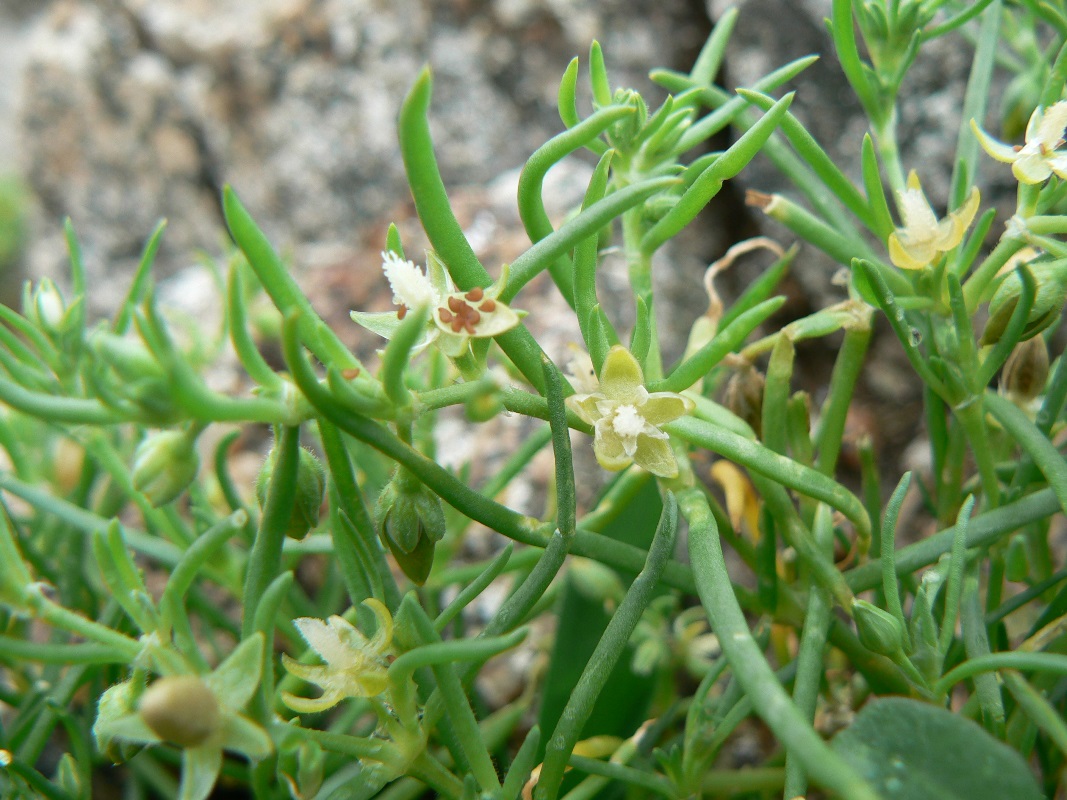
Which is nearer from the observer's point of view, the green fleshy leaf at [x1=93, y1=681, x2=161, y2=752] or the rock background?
the green fleshy leaf at [x1=93, y1=681, x2=161, y2=752]

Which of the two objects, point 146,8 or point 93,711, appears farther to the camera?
point 146,8

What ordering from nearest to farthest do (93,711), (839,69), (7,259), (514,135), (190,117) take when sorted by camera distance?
1. (93,711)
2. (839,69)
3. (514,135)
4. (190,117)
5. (7,259)

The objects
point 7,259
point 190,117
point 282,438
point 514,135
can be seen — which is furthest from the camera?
point 7,259

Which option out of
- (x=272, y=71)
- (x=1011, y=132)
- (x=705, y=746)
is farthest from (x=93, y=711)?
(x=272, y=71)

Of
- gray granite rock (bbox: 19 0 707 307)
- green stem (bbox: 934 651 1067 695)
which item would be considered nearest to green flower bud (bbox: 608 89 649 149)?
green stem (bbox: 934 651 1067 695)

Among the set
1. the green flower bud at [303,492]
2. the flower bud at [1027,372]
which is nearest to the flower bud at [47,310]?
the green flower bud at [303,492]

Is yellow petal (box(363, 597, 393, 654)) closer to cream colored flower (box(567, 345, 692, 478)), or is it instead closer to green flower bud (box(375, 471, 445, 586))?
green flower bud (box(375, 471, 445, 586))

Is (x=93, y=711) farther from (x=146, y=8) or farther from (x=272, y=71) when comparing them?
(x=146, y=8)
